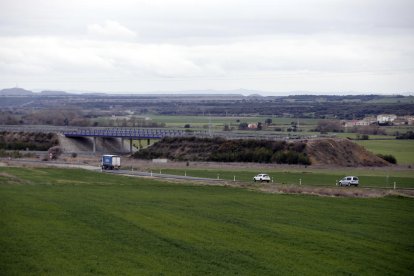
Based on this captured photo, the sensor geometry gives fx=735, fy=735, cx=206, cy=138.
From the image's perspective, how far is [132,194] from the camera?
53.4 meters

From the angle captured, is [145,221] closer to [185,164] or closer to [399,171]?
[399,171]

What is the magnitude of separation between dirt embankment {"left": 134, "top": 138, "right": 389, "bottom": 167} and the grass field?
34.7 meters

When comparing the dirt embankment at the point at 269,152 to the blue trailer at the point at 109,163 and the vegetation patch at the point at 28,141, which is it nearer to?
the blue trailer at the point at 109,163

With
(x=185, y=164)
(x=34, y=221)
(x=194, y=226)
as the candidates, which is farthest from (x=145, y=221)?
(x=185, y=164)

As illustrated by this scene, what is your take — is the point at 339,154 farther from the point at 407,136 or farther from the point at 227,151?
the point at 407,136

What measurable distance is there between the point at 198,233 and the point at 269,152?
191ft

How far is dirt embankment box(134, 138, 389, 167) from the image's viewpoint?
88.6 meters

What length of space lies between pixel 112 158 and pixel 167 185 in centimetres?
2216

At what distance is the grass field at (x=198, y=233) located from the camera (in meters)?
28.0

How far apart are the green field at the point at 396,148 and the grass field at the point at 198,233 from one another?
40543 millimetres

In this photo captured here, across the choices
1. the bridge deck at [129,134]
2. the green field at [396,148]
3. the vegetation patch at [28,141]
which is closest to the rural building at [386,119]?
the green field at [396,148]

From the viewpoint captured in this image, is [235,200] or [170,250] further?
[235,200]

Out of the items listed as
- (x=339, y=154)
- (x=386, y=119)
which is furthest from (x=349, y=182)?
(x=386, y=119)

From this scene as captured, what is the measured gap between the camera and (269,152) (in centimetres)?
9244
